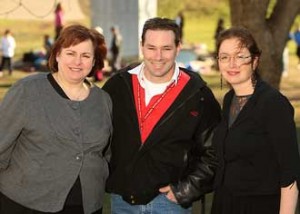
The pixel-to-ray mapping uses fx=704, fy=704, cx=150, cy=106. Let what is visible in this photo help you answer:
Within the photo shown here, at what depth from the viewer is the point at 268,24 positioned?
28.3 ft

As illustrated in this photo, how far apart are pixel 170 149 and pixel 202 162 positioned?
0.22 meters

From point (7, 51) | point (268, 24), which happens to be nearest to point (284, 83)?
point (7, 51)

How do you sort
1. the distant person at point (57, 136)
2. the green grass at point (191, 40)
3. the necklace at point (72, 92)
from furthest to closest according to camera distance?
the green grass at point (191, 40)
the necklace at point (72, 92)
the distant person at point (57, 136)

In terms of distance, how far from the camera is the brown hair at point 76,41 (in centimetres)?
381

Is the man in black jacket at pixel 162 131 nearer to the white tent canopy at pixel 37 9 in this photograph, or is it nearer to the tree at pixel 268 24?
the tree at pixel 268 24

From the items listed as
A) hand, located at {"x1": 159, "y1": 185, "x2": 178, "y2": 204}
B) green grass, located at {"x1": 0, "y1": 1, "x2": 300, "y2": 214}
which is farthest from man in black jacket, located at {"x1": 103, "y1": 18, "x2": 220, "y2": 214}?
green grass, located at {"x1": 0, "y1": 1, "x2": 300, "y2": 214}

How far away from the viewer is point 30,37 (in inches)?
1123

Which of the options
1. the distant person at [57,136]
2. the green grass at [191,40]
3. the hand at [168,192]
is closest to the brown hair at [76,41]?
the distant person at [57,136]

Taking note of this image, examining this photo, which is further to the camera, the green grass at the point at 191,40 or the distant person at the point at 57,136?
the green grass at the point at 191,40

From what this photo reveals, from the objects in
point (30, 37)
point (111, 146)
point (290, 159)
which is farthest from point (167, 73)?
point (30, 37)

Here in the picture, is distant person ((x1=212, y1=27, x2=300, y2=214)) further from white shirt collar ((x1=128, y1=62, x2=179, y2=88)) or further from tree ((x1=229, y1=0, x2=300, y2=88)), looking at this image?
tree ((x1=229, y1=0, x2=300, y2=88))

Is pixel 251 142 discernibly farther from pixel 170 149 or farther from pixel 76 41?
pixel 76 41

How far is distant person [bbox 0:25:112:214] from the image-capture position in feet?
12.3

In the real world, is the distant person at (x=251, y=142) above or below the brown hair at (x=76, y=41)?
below
